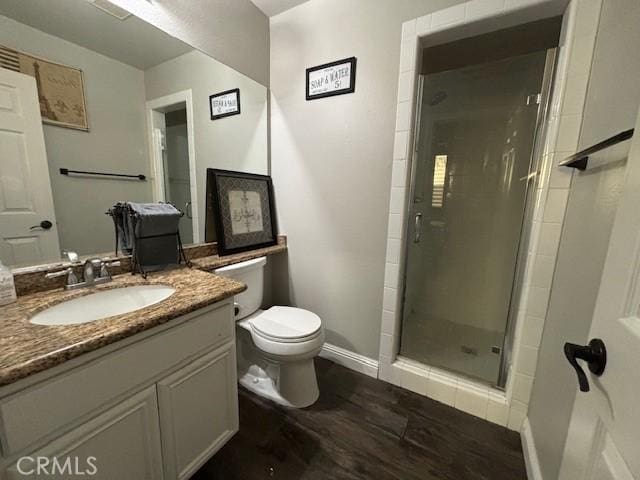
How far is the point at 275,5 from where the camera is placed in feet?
5.44

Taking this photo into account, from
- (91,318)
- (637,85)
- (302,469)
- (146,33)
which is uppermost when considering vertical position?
(146,33)

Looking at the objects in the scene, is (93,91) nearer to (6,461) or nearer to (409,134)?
(6,461)

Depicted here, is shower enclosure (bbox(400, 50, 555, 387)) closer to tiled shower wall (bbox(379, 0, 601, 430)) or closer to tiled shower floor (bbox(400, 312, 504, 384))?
tiled shower floor (bbox(400, 312, 504, 384))

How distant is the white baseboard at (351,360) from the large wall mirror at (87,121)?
1.23m

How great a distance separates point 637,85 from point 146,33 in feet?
5.95

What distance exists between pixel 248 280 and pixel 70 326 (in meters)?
0.88

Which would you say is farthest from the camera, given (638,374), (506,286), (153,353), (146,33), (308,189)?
(506,286)

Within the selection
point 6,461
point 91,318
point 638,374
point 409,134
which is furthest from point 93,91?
point 638,374

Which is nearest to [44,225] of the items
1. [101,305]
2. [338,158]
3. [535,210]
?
[101,305]

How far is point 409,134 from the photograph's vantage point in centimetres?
142

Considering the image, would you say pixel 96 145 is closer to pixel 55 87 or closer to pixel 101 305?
pixel 55 87

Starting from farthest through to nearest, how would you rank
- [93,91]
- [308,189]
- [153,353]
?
1. [308,189]
2. [93,91]
3. [153,353]

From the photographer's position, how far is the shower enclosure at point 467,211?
1.68 m

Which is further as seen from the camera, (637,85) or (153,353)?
(153,353)
